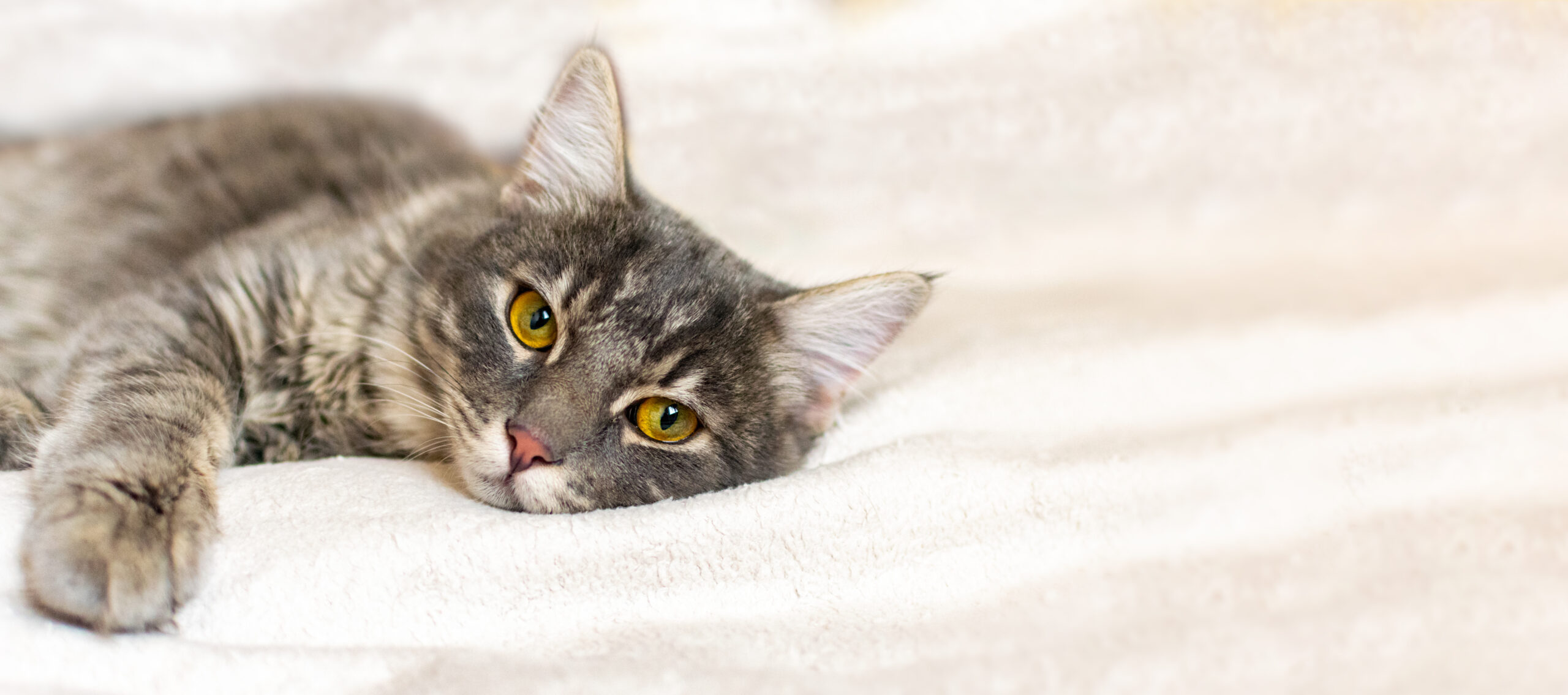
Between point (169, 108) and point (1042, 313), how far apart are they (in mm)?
2084

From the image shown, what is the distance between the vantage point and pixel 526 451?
1.24 m

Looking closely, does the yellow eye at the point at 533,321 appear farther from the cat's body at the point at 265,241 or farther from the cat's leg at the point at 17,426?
the cat's leg at the point at 17,426

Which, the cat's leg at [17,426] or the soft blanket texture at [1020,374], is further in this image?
the cat's leg at [17,426]

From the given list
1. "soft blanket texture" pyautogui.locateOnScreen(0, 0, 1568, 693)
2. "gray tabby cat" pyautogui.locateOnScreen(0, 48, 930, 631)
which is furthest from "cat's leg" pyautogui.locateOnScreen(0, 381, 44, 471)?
"soft blanket texture" pyautogui.locateOnScreen(0, 0, 1568, 693)

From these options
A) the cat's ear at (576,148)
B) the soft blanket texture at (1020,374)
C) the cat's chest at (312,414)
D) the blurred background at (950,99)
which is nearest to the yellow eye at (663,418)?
the soft blanket texture at (1020,374)

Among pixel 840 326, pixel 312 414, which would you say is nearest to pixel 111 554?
pixel 312 414

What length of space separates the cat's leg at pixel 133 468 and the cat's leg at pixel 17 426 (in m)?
0.05

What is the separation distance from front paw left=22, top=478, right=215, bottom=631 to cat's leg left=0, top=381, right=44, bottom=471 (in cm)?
29

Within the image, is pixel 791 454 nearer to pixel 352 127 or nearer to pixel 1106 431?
pixel 1106 431

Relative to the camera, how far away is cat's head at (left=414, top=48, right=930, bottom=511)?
4.20ft

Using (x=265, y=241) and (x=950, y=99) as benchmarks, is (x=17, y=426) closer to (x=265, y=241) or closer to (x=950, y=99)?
(x=265, y=241)

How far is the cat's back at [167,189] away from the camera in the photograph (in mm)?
1755

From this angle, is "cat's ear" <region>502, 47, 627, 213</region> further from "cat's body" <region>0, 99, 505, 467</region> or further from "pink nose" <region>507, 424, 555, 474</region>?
"pink nose" <region>507, 424, 555, 474</region>

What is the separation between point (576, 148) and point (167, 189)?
98cm
